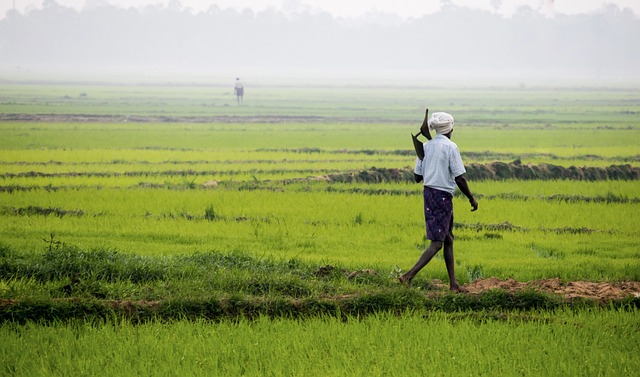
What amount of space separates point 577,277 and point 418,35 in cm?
14369

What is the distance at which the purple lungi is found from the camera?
794 centimetres

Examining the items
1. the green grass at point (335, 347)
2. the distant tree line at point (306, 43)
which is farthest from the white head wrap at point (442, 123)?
the distant tree line at point (306, 43)

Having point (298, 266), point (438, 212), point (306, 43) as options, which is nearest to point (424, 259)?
point (438, 212)

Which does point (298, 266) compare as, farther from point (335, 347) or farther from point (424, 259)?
point (335, 347)

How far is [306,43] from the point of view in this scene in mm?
149125

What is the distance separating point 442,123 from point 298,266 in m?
2.07

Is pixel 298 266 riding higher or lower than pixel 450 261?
lower

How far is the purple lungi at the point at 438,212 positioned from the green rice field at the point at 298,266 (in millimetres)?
530

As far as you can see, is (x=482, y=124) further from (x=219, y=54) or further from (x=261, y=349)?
(x=219, y=54)

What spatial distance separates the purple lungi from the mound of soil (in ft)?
2.04

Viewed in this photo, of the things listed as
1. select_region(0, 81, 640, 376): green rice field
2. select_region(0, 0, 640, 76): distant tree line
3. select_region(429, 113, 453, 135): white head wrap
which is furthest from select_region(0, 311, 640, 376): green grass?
select_region(0, 0, 640, 76): distant tree line

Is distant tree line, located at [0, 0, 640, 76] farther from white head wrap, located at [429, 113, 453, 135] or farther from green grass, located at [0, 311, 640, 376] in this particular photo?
green grass, located at [0, 311, 640, 376]

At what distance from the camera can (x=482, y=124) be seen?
3712 centimetres

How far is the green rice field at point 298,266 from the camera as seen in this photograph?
20.1ft
